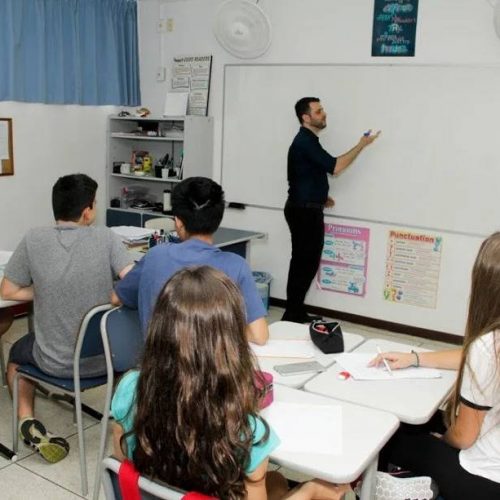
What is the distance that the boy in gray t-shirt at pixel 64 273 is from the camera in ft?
8.37

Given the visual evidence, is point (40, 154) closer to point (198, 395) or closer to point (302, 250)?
point (302, 250)

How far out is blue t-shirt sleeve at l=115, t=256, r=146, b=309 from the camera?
231 centimetres

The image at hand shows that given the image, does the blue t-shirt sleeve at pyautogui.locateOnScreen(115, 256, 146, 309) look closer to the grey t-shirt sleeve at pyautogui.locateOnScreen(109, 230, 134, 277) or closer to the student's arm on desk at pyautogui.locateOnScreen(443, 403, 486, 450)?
the grey t-shirt sleeve at pyautogui.locateOnScreen(109, 230, 134, 277)

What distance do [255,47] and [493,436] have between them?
3797mm

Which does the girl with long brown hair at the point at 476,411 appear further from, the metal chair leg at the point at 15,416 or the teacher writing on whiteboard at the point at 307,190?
the teacher writing on whiteboard at the point at 307,190

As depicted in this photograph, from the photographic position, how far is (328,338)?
2.21 meters

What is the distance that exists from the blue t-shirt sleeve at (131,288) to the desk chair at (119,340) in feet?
0.10

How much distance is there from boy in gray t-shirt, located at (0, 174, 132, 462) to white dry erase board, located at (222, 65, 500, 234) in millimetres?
2461

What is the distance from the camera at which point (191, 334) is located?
4.19 feet

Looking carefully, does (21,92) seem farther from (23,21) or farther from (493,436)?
(493,436)

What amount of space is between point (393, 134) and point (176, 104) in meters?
1.89

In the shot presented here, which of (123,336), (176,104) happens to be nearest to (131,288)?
(123,336)

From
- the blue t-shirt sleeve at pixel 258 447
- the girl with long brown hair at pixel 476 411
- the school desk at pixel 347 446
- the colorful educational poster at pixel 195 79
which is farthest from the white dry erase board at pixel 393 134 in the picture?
the blue t-shirt sleeve at pixel 258 447

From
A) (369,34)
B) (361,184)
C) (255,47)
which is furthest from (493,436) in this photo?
(255,47)
